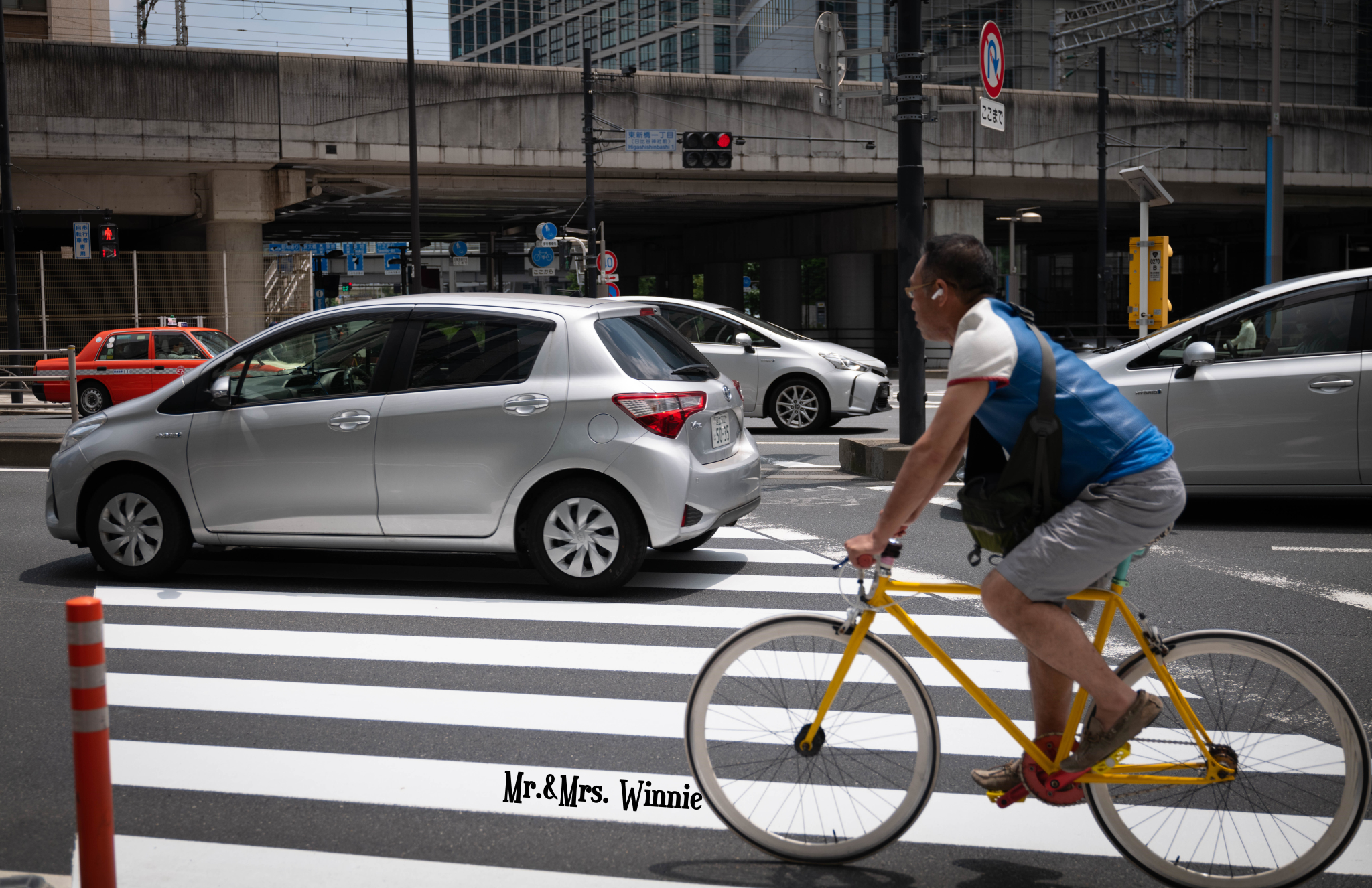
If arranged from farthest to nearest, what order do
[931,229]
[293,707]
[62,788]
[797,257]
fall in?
[797,257], [931,229], [293,707], [62,788]

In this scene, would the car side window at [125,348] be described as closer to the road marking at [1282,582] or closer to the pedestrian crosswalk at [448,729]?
the pedestrian crosswalk at [448,729]

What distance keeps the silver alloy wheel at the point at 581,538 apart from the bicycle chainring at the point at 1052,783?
148 inches

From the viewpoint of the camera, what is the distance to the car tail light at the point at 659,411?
22.7 feet

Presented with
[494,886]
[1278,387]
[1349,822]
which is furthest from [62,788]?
[1278,387]

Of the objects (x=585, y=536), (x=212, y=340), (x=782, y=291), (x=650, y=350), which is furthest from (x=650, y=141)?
(x=585, y=536)

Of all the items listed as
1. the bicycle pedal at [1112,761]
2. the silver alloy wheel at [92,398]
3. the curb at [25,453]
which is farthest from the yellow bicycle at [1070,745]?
the silver alloy wheel at [92,398]

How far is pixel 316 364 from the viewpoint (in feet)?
24.0

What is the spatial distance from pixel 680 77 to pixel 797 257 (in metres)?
13.0

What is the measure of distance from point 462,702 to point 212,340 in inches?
794

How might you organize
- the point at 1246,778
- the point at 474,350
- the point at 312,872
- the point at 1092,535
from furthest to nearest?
the point at 474,350, the point at 312,872, the point at 1246,778, the point at 1092,535

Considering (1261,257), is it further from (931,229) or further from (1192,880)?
(1192,880)

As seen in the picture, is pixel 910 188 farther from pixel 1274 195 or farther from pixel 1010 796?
pixel 1274 195

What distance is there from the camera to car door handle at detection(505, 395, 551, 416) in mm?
6922

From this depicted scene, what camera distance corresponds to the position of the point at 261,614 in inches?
267
